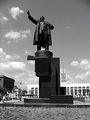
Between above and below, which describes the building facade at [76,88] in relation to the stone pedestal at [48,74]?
below

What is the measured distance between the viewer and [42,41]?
15305mm

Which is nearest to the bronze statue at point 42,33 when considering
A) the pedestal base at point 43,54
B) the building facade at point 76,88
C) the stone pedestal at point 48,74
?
the pedestal base at point 43,54

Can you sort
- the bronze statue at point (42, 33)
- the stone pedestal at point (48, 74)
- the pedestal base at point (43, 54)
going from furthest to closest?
1. the bronze statue at point (42, 33)
2. the pedestal base at point (43, 54)
3. the stone pedestal at point (48, 74)

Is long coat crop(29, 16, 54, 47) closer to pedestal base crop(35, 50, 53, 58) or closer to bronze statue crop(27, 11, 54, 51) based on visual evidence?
bronze statue crop(27, 11, 54, 51)

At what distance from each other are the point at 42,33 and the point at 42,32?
7 cm

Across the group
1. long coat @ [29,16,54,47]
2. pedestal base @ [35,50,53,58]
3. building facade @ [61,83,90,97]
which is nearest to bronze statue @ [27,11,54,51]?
long coat @ [29,16,54,47]

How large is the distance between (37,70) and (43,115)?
5458mm

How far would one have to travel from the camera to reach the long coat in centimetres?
1501

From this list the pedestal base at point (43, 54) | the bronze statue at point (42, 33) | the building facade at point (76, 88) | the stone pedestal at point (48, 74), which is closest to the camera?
the stone pedestal at point (48, 74)

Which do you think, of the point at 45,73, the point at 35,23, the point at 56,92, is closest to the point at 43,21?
the point at 35,23

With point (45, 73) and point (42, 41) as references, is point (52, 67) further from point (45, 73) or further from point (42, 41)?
point (42, 41)

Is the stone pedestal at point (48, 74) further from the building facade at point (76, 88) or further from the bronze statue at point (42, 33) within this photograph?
the building facade at point (76, 88)

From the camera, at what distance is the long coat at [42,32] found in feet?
49.3

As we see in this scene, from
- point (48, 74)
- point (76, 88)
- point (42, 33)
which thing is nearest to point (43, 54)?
point (48, 74)
